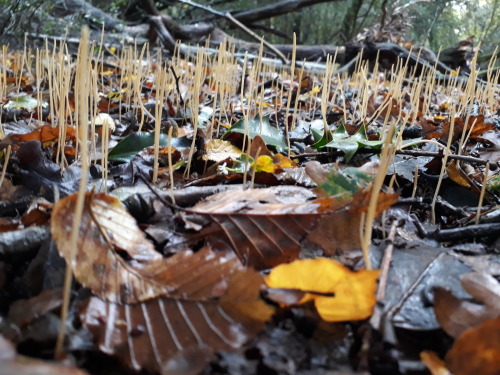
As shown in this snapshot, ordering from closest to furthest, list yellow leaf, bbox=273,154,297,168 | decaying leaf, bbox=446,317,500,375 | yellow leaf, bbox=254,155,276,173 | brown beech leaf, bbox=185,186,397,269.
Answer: decaying leaf, bbox=446,317,500,375 → brown beech leaf, bbox=185,186,397,269 → yellow leaf, bbox=254,155,276,173 → yellow leaf, bbox=273,154,297,168

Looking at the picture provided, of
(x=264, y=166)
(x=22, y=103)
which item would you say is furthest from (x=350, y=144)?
(x=22, y=103)

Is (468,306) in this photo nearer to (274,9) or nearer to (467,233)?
(467,233)

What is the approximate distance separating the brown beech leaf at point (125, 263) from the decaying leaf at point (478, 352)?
1.01 ft

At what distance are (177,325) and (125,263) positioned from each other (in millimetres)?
152

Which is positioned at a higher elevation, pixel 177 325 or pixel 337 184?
pixel 337 184

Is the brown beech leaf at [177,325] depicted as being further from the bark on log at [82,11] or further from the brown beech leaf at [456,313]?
the bark on log at [82,11]

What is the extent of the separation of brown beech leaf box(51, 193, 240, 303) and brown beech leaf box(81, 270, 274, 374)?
2 centimetres

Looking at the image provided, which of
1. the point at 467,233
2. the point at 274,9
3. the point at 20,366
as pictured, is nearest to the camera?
the point at 20,366

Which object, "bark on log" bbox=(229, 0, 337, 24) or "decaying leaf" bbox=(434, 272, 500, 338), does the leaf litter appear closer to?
"decaying leaf" bbox=(434, 272, 500, 338)

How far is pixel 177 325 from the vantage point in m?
0.53

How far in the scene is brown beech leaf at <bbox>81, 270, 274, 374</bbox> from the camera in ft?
1.61

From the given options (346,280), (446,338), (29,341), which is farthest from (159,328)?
(446,338)

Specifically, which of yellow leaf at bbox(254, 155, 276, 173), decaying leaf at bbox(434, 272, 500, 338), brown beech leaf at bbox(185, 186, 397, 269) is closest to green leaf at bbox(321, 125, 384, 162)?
yellow leaf at bbox(254, 155, 276, 173)

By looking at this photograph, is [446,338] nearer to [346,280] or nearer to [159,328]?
[346,280]
